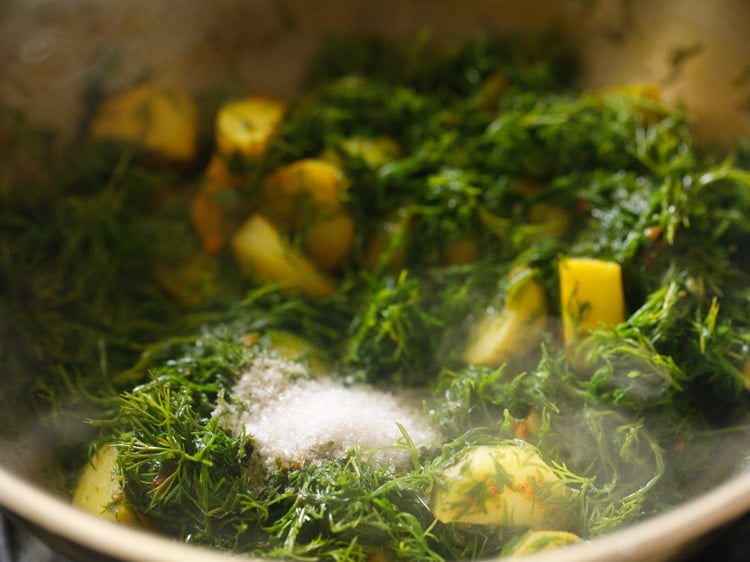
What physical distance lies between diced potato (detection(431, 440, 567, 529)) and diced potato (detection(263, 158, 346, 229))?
741mm

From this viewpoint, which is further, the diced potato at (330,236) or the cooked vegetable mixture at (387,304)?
the diced potato at (330,236)

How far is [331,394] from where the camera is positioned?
4.05ft

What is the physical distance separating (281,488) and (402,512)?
21 cm

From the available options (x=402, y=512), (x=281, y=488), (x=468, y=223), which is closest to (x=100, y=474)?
(x=281, y=488)

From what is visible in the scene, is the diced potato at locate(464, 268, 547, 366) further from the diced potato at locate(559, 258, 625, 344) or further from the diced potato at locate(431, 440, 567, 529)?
the diced potato at locate(431, 440, 567, 529)

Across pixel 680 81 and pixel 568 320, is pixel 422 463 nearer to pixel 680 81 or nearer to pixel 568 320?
pixel 568 320

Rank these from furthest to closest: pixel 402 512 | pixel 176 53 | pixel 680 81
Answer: pixel 176 53 → pixel 680 81 → pixel 402 512

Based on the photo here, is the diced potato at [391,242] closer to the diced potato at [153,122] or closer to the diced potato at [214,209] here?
the diced potato at [214,209]

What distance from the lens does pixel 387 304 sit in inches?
53.1

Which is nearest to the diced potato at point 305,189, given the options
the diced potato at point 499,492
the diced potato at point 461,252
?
the diced potato at point 461,252

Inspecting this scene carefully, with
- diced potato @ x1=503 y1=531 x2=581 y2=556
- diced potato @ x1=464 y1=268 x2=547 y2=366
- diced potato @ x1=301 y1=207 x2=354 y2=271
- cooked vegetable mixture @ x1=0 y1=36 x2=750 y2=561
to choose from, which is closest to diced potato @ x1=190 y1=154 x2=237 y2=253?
cooked vegetable mixture @ x1=0 y1=36 x2=750 y2=561

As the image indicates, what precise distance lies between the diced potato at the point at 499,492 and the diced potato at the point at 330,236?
2.22 feet

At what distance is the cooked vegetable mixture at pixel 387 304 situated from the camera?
41.7 inches

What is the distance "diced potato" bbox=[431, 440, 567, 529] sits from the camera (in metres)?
0.99
